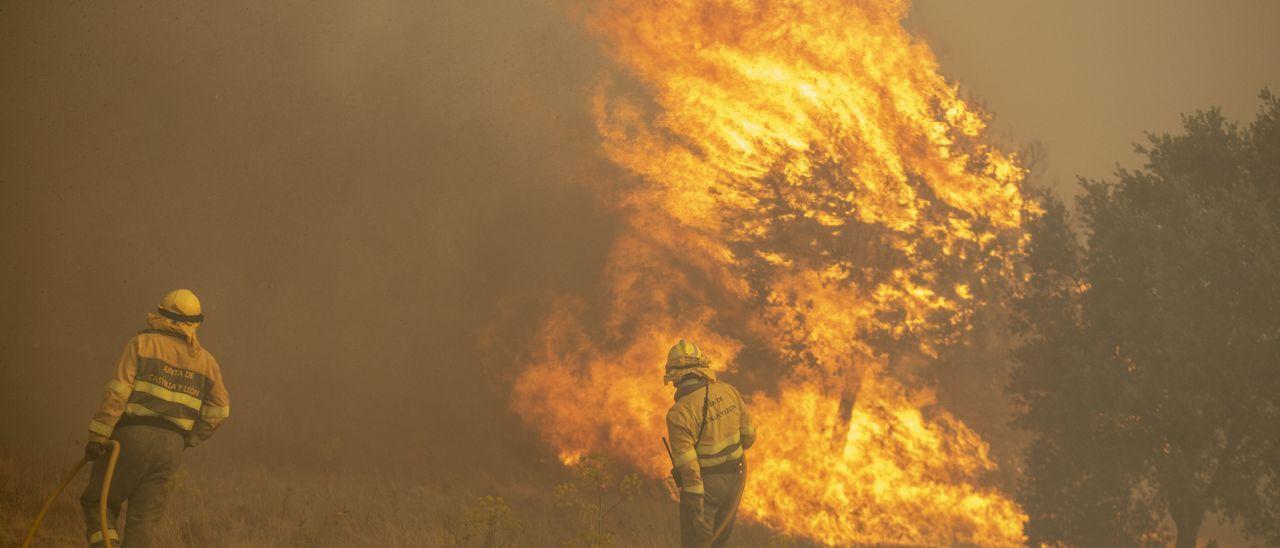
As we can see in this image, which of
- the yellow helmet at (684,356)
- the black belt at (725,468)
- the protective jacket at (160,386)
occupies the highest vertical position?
the yellow helmet at (684,356)

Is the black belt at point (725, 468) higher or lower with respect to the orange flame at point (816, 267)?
lower

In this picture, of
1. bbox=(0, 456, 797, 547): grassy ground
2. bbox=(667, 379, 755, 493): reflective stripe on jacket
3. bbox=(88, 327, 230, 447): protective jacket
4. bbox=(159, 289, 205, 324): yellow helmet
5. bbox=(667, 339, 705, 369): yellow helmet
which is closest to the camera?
bbox=(88, 327, 230, 447): protective jacket

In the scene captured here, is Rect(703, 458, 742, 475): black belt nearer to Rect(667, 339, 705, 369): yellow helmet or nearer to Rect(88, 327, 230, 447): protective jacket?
Rect(667, 339, 705, 369): yellow helmet

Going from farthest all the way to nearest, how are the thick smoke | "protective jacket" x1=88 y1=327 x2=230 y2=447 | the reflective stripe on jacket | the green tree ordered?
the thick smoke, the green tree, the reflective stripe on jacket, "protective jacket" x1=88 y1=327 x2=230 y2=447

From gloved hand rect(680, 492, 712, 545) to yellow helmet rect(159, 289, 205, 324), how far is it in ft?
14.9

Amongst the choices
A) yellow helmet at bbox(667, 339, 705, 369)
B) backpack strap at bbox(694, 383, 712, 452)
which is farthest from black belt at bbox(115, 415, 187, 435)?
backpack strap at bbox(694, 383, 712, 452)

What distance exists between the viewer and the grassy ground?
11.5 m

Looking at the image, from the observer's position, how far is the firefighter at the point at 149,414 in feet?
24.3

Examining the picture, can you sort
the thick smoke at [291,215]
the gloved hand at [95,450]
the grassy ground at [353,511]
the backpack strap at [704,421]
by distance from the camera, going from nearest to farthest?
the gloved hand at [95,450], the backpack strap at [704,421], the grassy ground at [353,511], the thick smoke at [291,215]

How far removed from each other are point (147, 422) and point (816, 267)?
53.2ft

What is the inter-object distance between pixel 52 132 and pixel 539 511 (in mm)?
15985

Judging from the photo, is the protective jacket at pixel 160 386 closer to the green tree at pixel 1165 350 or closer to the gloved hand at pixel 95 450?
the gloved hand at pixel 95 450

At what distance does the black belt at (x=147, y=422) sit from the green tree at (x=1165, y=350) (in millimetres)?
13187

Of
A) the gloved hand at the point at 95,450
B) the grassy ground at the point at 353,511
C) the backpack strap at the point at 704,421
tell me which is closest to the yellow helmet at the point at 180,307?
the gloved hand at the point at 95,450
